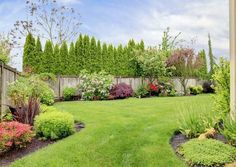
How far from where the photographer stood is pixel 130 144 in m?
5.83

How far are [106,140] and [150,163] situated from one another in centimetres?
132

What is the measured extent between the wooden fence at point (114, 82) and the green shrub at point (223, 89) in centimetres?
1003

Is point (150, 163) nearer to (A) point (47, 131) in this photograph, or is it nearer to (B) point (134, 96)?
(A) point (47, 131)

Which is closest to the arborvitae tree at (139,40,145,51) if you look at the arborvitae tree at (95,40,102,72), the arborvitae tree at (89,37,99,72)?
the arborvitae tree at (95,40,102,72)

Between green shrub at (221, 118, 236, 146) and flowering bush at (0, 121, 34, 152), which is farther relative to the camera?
flowering bush at (0, 121, 34, 152)

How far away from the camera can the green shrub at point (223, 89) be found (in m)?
6.59

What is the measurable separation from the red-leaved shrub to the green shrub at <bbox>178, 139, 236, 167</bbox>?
10729 mm

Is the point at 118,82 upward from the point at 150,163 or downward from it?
upward

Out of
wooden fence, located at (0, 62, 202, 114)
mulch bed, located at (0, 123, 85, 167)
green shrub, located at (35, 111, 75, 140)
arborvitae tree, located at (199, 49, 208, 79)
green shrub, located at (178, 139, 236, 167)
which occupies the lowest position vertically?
mulch bed, located at (0, 123, 85, 167)

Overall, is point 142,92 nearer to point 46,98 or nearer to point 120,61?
point 120,61

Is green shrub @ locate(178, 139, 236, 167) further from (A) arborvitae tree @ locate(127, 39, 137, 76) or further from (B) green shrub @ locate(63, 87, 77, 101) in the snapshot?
(A) arborvitae tree @ locate(127, 39, 137, 76)

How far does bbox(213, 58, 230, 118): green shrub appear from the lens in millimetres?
6590

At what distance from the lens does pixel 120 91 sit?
16031 millimetres

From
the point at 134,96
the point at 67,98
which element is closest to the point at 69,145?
the point at 67,98
